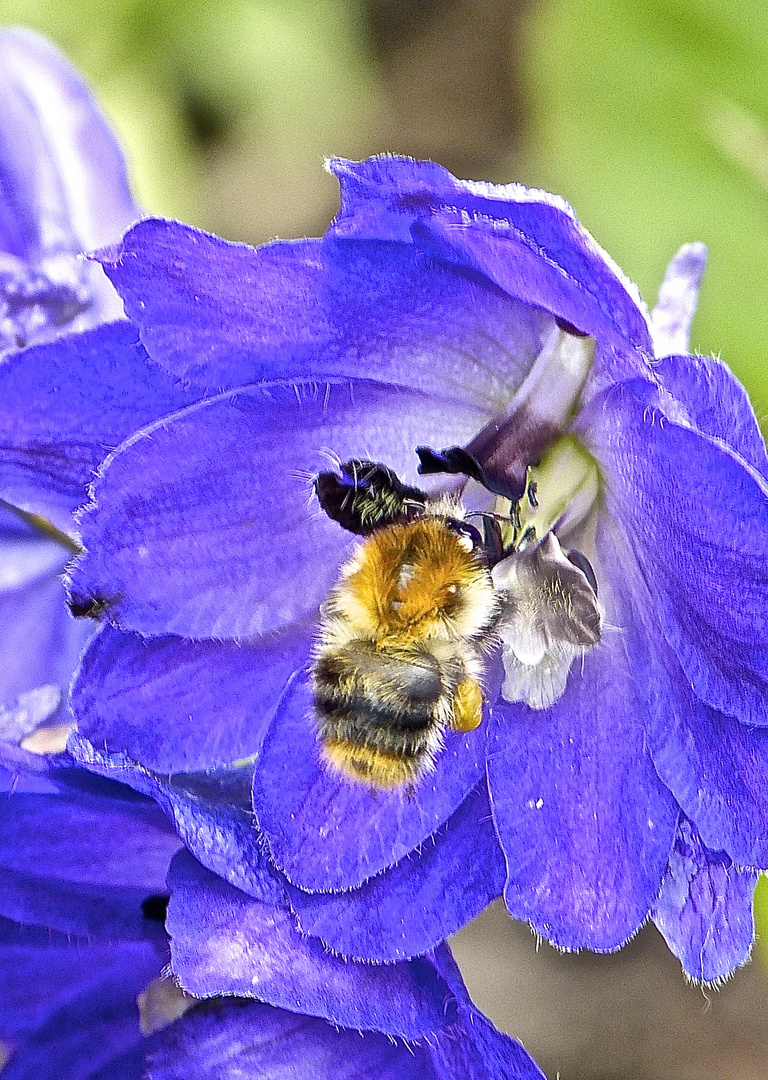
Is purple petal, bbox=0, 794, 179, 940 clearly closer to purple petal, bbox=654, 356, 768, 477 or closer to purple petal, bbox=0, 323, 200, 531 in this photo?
purple petal, bbox=0, 323, 200, 531

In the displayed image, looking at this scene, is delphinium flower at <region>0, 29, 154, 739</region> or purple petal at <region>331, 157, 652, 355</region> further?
delphinium flower at <region>0, 29, 154, 739</region>

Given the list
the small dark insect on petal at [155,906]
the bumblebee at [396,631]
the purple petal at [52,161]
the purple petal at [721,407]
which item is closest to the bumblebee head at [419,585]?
the bumblebee at [396,631]

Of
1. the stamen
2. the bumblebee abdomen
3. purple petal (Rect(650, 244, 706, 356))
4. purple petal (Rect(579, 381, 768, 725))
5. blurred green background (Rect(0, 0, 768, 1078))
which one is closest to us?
purple petal (Rect(579, 381, 768, 725))

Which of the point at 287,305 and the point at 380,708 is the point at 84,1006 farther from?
the point at 287,305

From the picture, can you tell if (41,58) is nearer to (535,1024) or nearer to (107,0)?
(107,0)

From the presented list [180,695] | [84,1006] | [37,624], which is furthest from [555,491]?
[37,624]

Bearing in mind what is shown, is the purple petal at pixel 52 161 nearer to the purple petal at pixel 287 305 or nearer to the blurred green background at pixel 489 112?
the blurred green background at pixel 489 112

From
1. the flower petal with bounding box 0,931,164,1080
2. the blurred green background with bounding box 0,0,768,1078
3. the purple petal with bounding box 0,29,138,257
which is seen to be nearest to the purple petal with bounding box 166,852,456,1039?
the flower petal with bounding box 0,931,164,1080
